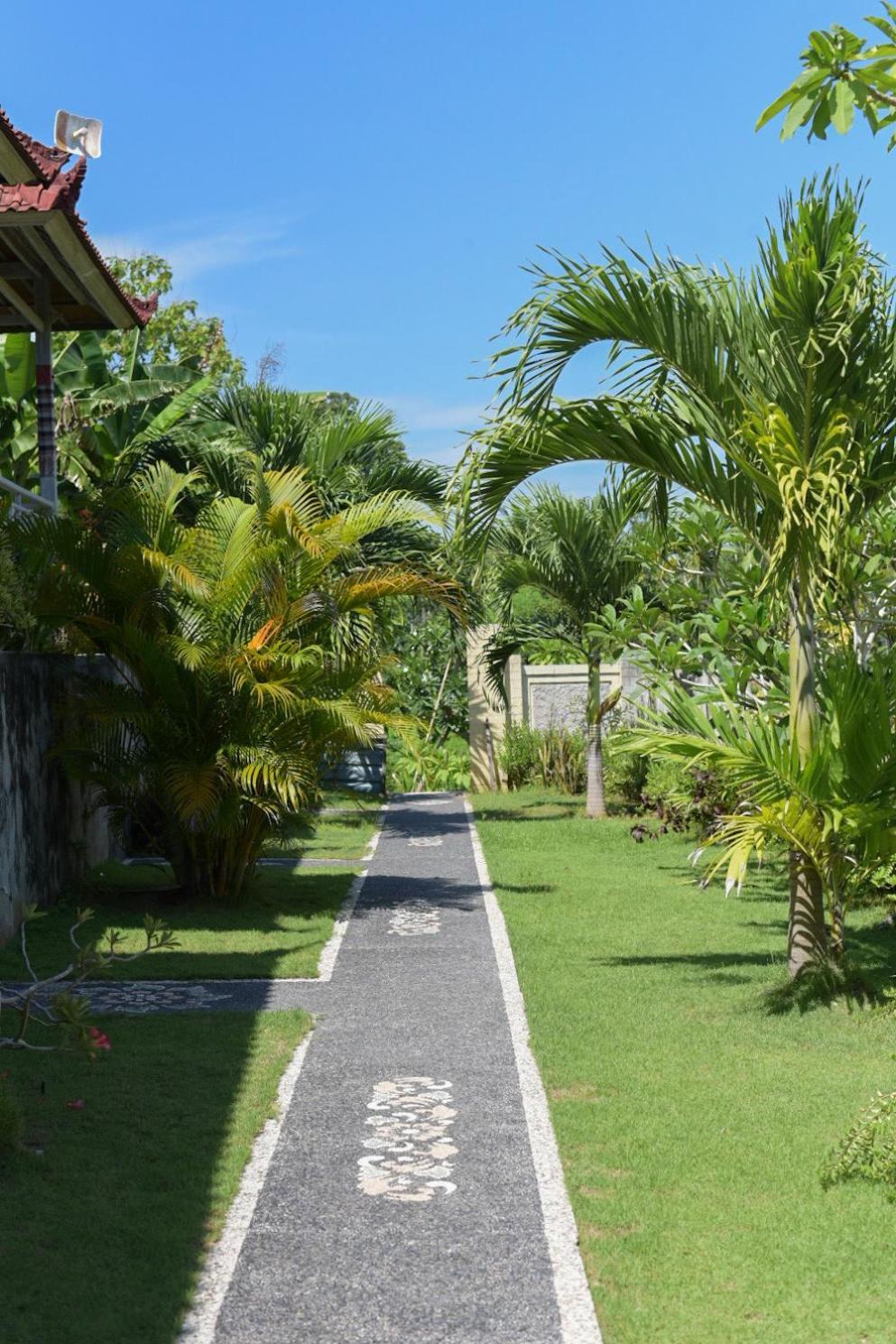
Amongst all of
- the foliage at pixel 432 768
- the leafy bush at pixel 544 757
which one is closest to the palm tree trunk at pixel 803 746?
the leafy bush at pixel 544 757

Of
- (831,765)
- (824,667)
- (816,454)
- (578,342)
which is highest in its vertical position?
(578,342)

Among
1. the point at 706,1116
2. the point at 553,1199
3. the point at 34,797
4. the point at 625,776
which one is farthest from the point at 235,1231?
the point at 625,776

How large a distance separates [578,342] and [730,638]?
4.14m

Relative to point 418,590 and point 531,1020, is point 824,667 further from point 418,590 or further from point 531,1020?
point 418,590

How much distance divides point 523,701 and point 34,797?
12.9 meters

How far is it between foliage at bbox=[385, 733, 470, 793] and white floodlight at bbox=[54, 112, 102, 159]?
1339 centimetres

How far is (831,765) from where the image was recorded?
7570 millimetres

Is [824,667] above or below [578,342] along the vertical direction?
below

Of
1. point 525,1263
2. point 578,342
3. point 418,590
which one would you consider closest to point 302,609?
point 418,590

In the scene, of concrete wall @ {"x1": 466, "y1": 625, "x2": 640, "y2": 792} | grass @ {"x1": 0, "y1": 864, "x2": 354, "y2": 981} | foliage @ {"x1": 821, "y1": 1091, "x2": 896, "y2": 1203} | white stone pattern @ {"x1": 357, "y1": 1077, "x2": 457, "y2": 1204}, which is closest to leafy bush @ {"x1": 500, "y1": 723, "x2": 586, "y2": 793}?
concrete wall @ {"x1": 466, "y1": 625, "x2": 640, "y2": 792}

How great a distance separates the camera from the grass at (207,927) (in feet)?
31.1

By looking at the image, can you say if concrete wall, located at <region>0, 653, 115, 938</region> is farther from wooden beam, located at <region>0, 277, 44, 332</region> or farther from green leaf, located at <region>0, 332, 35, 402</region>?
green leaf, located at <region>0, 332, 35, 402</region>

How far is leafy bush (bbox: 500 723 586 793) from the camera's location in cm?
2281

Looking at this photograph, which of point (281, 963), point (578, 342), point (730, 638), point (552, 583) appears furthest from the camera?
point (552, 583)
